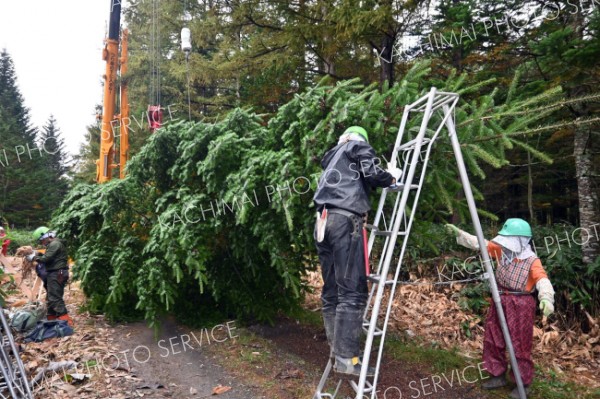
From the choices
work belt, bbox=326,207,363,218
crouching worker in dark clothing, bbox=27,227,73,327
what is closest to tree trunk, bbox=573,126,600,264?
work belt, bbox=326,207,363,218

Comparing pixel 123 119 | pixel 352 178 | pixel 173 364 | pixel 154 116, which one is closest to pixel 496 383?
pixel 352 178

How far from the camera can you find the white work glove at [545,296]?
376cm

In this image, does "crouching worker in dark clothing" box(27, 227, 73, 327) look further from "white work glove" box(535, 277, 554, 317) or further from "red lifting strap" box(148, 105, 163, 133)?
"white work glove" box(535, 277, 554, 317)

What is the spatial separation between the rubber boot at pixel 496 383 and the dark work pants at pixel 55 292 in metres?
6.41

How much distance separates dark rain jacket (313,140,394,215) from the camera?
3.35 meters

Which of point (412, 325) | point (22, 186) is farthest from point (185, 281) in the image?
point (22, 186)

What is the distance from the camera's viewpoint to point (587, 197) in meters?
6.77

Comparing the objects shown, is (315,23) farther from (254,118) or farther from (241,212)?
(241,212)

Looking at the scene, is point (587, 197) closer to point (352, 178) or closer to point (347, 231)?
point (352, 178)

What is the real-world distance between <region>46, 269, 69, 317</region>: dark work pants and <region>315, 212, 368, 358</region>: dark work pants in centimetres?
571

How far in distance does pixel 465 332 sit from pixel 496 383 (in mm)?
2645

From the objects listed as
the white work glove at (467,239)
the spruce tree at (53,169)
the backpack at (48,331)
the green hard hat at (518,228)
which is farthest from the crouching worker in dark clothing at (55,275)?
the spruce tree at (53,169)

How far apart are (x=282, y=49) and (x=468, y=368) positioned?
8.88 m

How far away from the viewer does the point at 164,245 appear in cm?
556
